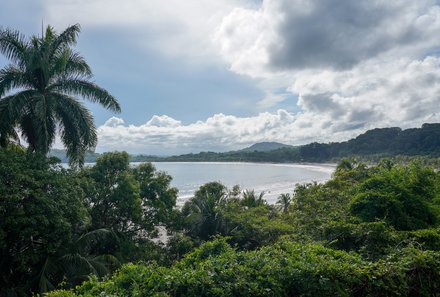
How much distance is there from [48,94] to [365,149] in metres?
121

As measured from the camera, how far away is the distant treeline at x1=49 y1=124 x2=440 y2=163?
9851 cm

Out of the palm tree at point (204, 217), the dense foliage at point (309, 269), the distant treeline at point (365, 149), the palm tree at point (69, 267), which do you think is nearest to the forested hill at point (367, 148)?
the distant treeline at point (365, 149)

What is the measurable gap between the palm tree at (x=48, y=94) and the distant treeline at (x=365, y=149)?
300 ft

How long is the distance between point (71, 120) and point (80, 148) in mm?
1189

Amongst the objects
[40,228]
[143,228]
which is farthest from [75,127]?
[143,228]

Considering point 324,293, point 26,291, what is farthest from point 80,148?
point 324,293

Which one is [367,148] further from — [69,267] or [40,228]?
[40,228]

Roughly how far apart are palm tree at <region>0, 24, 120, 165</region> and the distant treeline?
91.4 metres

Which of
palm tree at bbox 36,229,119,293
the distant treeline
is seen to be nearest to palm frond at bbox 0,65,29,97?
palm tree at bbox 36,229,119,293

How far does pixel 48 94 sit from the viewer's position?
12727 mm

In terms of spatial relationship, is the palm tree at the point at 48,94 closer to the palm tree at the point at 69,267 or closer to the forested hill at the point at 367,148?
the palm tree at the point at 69,267

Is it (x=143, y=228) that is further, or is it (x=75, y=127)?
(x=143, y=228)

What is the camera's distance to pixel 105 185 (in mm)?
17000

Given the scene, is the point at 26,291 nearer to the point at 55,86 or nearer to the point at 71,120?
the point at 71,120
